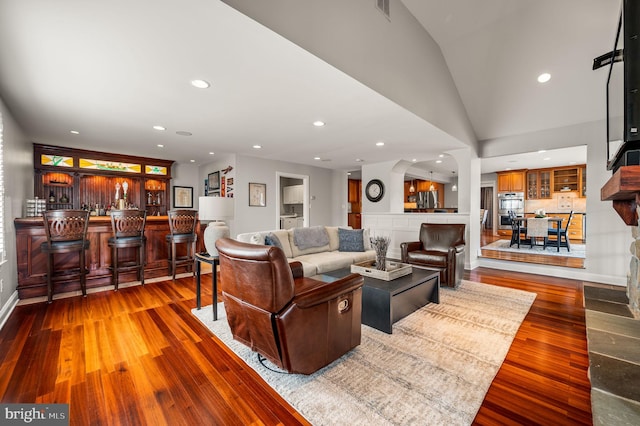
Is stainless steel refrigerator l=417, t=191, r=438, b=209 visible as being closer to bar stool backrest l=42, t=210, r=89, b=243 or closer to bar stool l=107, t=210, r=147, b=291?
bar stool l=107, t=210, r=147, b=291

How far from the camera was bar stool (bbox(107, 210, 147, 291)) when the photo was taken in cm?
372

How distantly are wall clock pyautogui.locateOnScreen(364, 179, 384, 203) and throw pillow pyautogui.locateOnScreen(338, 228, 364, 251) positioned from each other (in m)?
2.42

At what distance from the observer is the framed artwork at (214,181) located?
6320 mm

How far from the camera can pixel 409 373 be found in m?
1.84

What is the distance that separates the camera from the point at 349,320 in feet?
6.48

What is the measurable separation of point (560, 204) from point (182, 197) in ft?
37.3

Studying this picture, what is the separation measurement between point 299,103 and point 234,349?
2461mm

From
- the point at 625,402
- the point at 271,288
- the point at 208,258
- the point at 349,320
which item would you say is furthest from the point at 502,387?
the point at 208,258

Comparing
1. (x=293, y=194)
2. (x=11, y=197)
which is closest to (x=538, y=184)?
(x=293, y=194)

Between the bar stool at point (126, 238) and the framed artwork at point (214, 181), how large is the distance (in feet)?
7.99

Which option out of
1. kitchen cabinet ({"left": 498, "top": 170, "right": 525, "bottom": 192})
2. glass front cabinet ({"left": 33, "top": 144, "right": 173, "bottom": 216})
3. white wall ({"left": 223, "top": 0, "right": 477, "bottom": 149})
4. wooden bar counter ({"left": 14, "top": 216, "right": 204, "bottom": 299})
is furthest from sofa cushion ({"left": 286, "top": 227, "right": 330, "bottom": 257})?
kitchen cabinet ({"left": 498, "top": 170, "right": 525, "bottom": 192})

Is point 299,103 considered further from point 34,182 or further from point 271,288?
point 34,182

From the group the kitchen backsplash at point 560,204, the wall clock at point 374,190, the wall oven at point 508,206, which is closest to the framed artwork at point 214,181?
the wall clock at point 374,190

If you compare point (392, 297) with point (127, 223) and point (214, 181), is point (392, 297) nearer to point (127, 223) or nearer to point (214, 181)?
point (127, 223)
